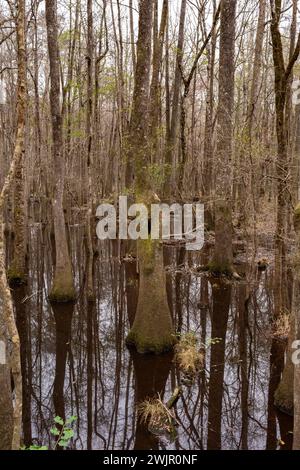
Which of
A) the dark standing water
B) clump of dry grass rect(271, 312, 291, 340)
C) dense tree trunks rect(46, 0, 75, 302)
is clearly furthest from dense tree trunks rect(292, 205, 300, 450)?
dense tree trunks rect(46, 0, 75, 302)

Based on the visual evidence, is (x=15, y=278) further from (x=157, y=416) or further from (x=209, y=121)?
(x=209, y=121)

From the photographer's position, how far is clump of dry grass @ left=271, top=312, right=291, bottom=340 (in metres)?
7.90

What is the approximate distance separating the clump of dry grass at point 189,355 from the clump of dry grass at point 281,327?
63.1 inches

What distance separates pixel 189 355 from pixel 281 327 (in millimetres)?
2130

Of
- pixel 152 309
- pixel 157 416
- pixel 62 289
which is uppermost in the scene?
pixel 62 289

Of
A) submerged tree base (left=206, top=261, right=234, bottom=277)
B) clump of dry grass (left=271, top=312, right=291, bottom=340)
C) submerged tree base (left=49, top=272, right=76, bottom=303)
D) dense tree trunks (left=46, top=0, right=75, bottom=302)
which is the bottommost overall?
clump of dry grass (left=271, top=312, right=291, bottom=340)

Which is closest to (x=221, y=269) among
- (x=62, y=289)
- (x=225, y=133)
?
(x=225, y=133)

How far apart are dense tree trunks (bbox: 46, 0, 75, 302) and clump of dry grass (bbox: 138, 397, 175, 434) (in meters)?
4.87

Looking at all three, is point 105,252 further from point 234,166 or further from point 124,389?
point 124,389

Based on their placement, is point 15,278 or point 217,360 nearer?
point 217,360

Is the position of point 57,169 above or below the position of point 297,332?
above

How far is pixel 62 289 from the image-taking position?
9.91 metres

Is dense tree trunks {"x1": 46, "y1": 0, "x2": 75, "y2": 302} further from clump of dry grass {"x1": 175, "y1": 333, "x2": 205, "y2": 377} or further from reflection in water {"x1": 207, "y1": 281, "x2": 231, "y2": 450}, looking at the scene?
clump of dry grass {"x1": 175, "y1": 333, "x2": 205, "y2": 377}
